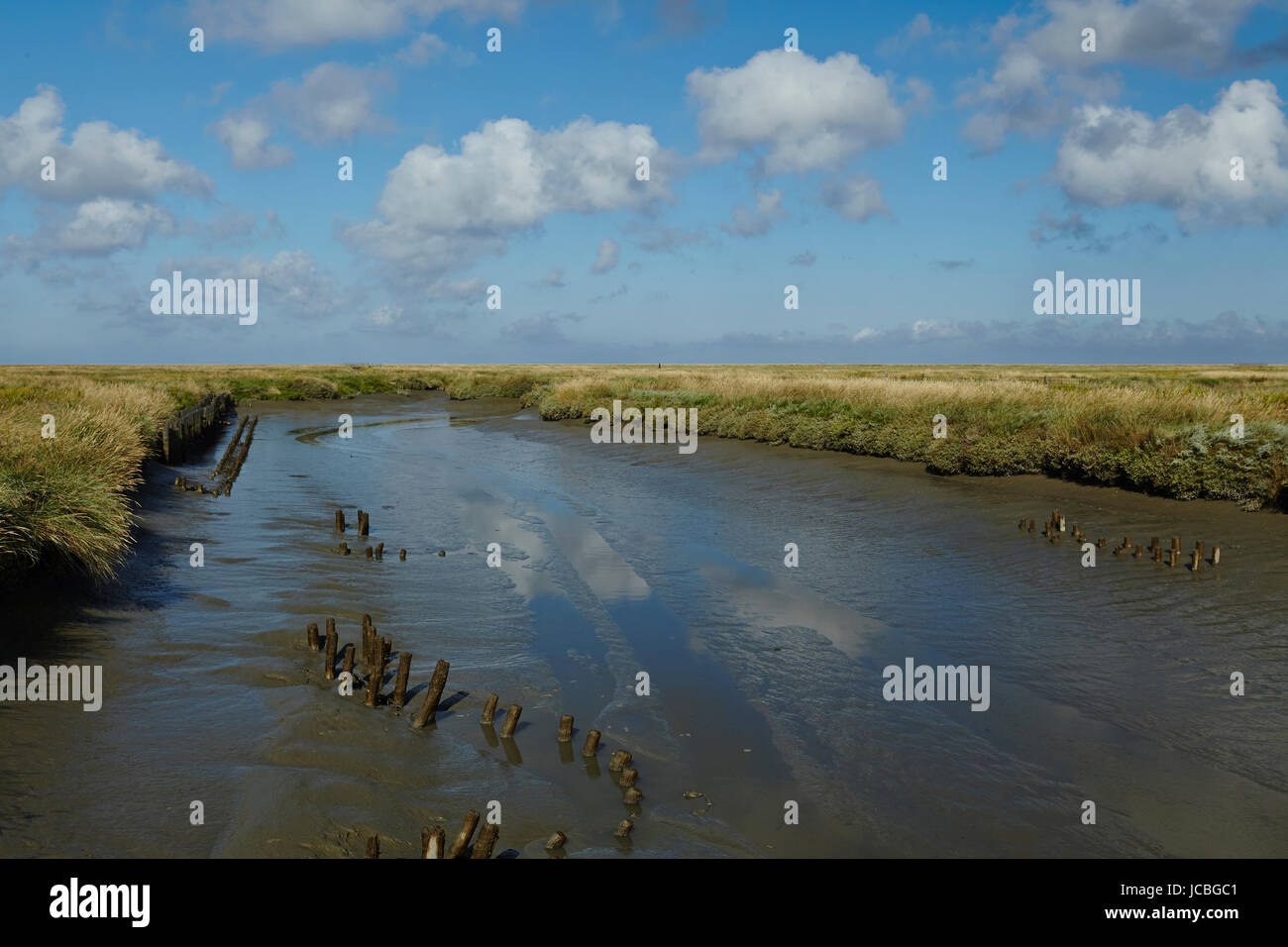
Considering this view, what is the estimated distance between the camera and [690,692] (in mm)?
9219

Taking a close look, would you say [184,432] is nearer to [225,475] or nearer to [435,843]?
[225,475]

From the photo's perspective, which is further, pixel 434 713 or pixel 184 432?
pixel 184 432

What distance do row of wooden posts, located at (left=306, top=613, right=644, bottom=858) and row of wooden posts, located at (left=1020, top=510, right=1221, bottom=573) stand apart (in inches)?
390

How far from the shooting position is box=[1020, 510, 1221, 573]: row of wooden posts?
1298cm

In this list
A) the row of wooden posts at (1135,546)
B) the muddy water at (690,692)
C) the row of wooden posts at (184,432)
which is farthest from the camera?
the row of wooden posts at (184,432)

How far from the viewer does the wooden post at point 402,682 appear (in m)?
8.23

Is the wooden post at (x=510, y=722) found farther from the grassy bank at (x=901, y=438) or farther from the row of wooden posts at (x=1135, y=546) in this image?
the row of wooden posts at (x=1135, y=546)

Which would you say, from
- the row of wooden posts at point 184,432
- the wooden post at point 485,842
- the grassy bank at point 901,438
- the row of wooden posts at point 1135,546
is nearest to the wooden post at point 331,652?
the grassy bank at point 901,438

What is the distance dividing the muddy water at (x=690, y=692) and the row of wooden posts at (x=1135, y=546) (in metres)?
0.27

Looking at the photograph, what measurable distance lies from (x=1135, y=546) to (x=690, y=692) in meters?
8.68

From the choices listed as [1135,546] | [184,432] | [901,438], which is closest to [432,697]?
[1135,546]

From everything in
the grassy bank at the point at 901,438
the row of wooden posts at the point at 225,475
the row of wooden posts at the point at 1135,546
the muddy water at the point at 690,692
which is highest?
the grassy bank at the point at 901,438

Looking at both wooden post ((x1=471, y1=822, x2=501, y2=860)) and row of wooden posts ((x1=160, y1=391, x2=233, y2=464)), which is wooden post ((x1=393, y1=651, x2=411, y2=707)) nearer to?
wooden post ((x1=471, y1=822, x2=501, y2=860))
